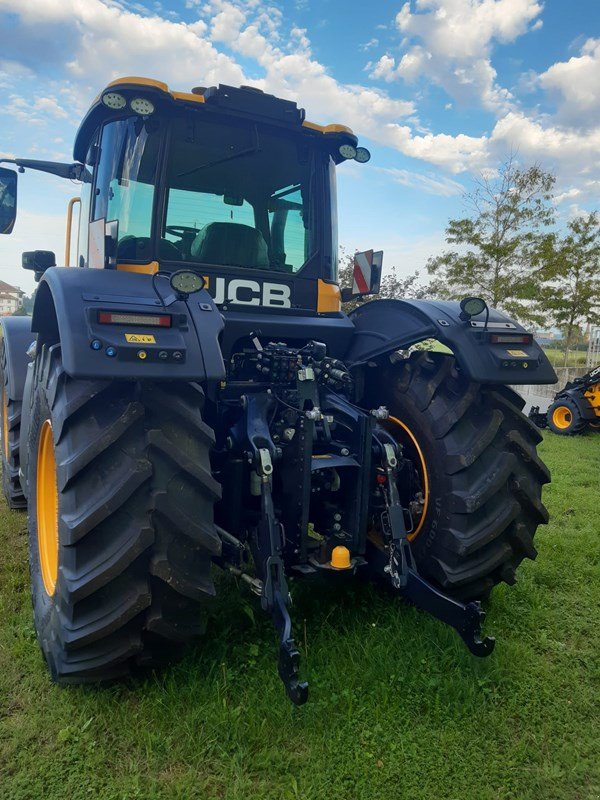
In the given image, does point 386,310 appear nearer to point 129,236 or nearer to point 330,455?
point 330,455

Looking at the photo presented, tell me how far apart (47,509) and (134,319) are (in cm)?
151

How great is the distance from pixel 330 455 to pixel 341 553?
47cm

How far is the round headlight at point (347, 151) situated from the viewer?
360 centimetres

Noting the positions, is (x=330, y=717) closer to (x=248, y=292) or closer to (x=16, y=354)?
(x=248, y=292)

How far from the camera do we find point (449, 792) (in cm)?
219

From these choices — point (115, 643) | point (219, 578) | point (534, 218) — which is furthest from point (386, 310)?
point (534, 218)

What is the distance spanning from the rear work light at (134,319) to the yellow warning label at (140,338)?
6 cm

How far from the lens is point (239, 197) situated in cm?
344

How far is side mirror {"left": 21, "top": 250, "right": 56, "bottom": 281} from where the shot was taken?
4273 millimetres

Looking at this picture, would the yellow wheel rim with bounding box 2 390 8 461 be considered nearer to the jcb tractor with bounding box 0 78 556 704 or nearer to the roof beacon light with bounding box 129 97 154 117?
the jcb tractor with bounding box 0 78 556 704

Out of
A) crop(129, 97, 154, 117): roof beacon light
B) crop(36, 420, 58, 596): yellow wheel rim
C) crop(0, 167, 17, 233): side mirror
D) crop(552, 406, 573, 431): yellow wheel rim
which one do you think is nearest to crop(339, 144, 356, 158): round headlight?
crop(129, 97, 154, 117): roof beacon light

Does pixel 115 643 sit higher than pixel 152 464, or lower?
lower

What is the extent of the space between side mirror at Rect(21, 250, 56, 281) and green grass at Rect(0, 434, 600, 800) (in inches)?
89.2

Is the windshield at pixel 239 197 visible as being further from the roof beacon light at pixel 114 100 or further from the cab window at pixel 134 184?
the roof beacon light at pixel 114 100
